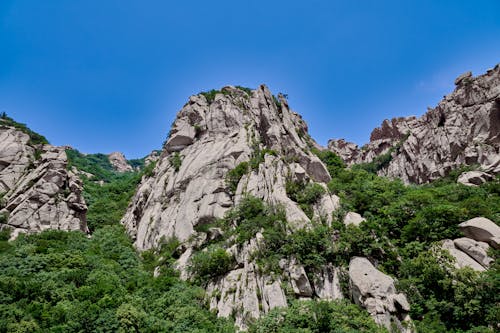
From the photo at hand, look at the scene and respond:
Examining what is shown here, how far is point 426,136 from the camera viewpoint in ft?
235

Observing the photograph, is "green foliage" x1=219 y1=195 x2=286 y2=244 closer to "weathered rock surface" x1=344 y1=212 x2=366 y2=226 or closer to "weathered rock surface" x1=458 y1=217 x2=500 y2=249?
"weathered rock surface" x1=344 y1=212 x2=366 y2=226

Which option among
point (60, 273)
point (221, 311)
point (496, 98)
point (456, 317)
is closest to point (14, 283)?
point (60, 273)

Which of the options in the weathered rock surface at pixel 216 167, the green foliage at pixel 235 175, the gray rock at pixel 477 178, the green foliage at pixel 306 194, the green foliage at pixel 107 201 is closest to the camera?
the green foliage at pixel 306 194

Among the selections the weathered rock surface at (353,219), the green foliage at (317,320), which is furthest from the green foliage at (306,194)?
the green foliage at (317,320)

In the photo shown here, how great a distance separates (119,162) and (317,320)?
122m

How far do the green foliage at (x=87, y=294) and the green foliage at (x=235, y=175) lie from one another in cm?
→ 1406

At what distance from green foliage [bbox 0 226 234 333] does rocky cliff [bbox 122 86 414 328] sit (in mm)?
2932

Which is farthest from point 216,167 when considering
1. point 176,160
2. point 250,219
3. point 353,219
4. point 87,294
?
point 87,294

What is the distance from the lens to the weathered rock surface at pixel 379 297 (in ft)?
72.0

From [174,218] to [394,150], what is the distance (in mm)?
62523

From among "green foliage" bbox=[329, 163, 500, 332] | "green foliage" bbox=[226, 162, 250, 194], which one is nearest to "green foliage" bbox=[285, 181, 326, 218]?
"green foliage" bbox=[329, 163, 500, 332]

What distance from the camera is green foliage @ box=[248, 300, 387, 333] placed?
20.9m

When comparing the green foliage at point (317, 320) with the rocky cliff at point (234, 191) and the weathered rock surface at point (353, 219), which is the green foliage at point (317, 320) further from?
the weathered rock surface at point (353, 219)

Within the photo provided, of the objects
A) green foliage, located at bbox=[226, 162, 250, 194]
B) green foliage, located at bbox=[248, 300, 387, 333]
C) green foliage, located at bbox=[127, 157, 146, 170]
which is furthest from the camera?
green foliage, located at bbox=[127, 157, 146, 170]
